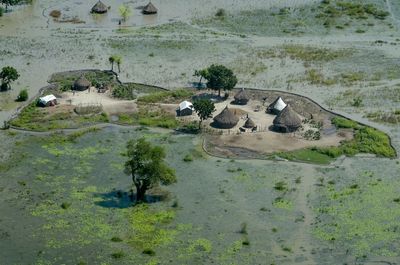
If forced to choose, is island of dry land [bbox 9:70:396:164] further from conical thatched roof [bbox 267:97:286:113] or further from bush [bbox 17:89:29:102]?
bush [bbox 17:89:29:102]

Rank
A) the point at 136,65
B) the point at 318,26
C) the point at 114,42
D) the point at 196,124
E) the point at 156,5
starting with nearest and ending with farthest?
the point at 196,124 → the point at 136,65 → the point at 114,42 → the point at 318,26 → the point at 156,5

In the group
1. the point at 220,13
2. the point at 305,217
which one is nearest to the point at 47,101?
the point at 305,217

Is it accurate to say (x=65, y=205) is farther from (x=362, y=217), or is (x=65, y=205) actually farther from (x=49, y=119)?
(x=362, y=217)

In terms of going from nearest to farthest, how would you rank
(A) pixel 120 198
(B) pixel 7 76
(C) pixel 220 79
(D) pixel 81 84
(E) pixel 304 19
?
1. (A) pixel 120 198
2. (C) pixel 220 79
3. (B) pixel 7 76
4. (D) pixel 81 84
5. (E) pixel 304 19

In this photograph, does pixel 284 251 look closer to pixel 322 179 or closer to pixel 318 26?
pixel 322 179

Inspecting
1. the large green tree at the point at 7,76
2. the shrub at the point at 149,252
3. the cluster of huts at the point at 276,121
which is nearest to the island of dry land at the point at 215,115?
the cluster of huts at the point at 276,121

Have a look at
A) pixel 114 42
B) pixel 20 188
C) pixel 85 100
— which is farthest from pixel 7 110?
pixel 114 42
